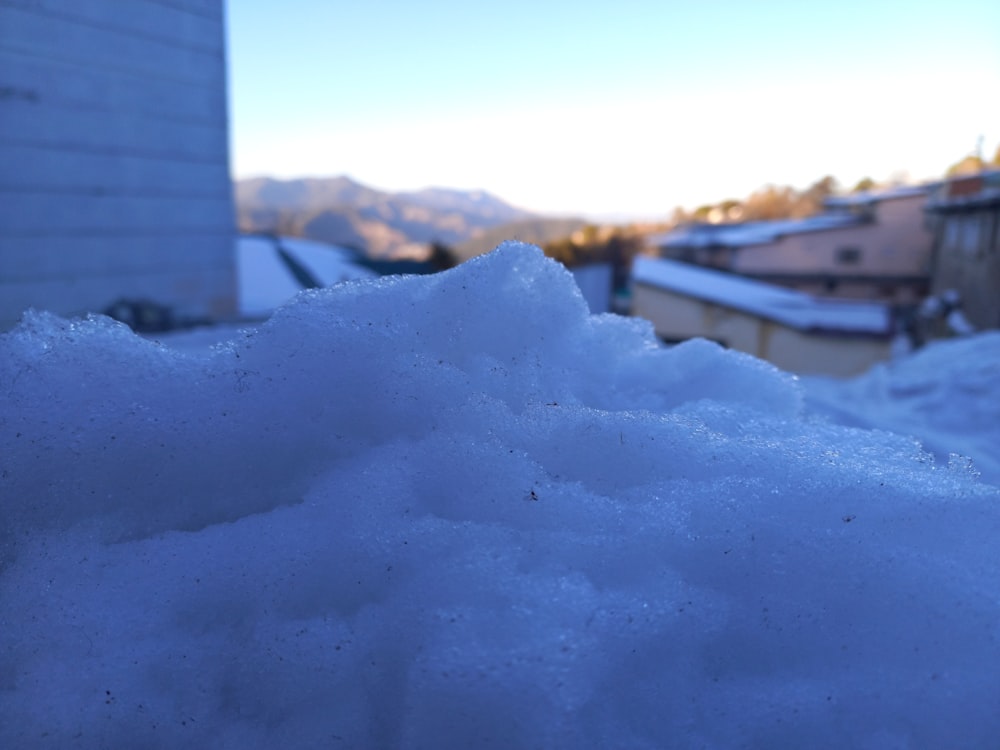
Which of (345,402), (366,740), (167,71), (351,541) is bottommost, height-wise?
(366,740)

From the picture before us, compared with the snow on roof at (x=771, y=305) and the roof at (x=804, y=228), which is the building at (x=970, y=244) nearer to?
the snow on roof at (x=771, y=305)

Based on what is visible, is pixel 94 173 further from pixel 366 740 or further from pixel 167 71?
pixel 366 740

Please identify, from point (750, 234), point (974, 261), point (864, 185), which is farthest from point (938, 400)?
point (864, 185)

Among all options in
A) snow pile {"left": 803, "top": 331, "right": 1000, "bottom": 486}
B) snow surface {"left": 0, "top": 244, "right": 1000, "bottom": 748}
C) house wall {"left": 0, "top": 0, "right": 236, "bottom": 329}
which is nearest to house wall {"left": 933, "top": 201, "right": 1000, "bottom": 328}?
snow pile {"left": 803, "top": 331, "right": 1000, "bottom": 486}

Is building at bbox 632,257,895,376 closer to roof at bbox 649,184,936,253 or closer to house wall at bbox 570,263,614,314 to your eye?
house wall at bbox 570,263,614,314

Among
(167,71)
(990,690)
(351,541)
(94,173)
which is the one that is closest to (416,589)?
(351,541)

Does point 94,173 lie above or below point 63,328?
above

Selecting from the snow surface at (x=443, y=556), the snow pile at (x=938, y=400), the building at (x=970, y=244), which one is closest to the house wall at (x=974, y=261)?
the building at (x=970, y=244)
